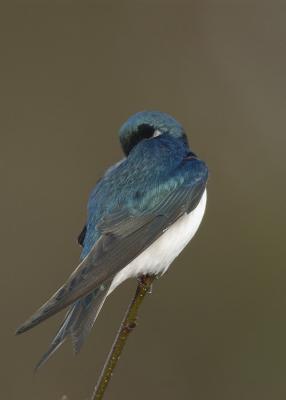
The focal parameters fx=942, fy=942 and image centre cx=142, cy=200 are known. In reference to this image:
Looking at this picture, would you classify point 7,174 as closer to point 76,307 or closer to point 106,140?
point 106,140

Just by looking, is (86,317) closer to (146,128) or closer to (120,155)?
(146,128)

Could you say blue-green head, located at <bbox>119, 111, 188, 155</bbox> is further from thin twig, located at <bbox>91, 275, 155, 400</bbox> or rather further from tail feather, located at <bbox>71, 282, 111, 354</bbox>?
thin twig, located at <bbox>91, 275, 155, 400</bbox>

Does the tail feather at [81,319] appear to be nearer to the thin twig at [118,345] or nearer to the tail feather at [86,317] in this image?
the tail feather at [86,317]

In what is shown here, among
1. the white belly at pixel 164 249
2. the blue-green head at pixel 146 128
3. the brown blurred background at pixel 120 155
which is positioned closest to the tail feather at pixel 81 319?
the white belly at pixel 164 249

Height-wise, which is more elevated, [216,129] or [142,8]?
[142,8]

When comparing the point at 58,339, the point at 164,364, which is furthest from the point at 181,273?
the point at 58,339

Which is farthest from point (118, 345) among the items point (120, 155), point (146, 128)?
point (120, 155)
